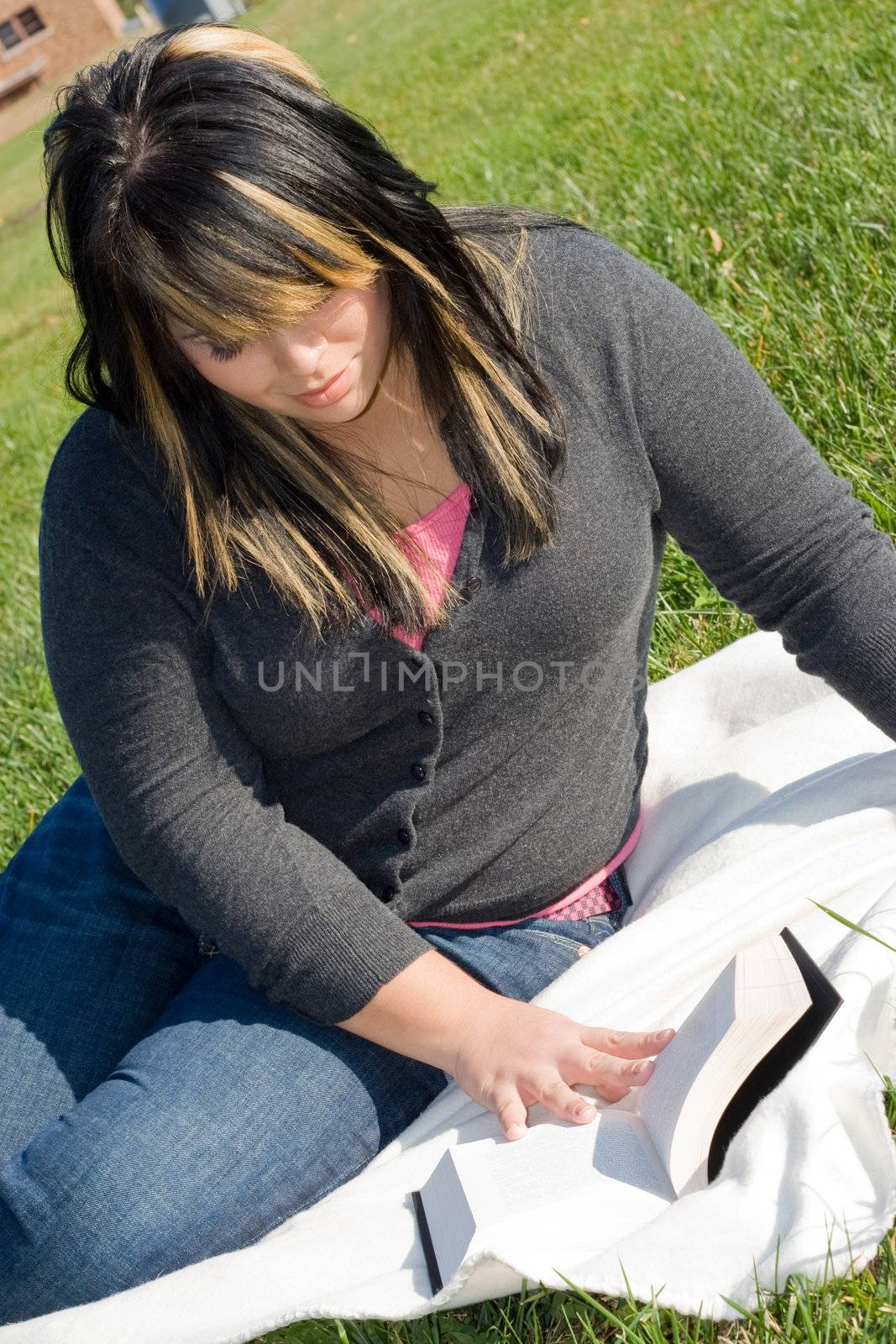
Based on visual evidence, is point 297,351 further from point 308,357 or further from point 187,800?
point 187,800

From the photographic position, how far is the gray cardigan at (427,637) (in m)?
1.90

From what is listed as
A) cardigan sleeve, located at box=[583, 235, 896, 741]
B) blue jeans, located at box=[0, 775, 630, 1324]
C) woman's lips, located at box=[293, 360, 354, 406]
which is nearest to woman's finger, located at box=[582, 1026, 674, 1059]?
blue jeans, located at box=[0, 775, 630, 1324]

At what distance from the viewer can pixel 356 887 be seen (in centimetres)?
194

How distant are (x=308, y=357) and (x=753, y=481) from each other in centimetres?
65

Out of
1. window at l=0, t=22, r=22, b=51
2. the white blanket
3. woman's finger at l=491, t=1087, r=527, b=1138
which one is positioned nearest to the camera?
the white blanket

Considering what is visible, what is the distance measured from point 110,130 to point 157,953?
123cm

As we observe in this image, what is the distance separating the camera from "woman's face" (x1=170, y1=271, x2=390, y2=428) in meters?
1.74

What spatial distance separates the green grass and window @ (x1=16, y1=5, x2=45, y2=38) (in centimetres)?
3496

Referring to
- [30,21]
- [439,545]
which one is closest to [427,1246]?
[439,545]

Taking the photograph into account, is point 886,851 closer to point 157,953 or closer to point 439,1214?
point 439,1214

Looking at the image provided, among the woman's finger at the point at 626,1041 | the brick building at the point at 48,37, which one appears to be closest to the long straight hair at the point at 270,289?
the woman's finger at the point at 626,1041

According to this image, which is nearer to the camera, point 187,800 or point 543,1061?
point 543,1061

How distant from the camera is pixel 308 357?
68.7 inches

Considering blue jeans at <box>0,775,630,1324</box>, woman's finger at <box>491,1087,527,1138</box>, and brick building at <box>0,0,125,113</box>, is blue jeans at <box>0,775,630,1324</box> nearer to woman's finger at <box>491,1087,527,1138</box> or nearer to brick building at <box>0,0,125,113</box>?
woman's finger at <box>491,1087,527,1138</box>
